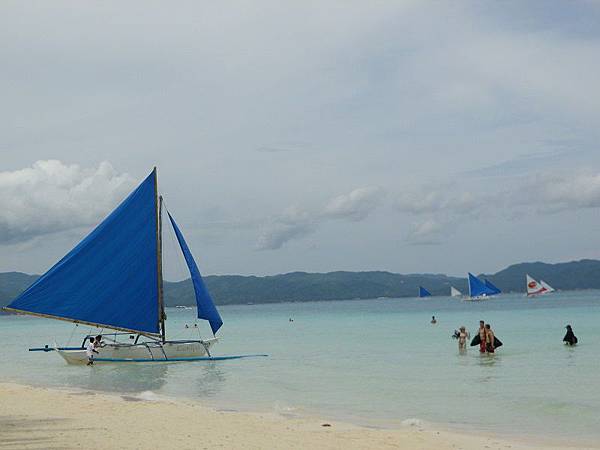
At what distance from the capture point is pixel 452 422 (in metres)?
15.2

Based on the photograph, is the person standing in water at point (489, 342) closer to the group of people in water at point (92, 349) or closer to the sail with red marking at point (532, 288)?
the group of people in water at point (92, 349)

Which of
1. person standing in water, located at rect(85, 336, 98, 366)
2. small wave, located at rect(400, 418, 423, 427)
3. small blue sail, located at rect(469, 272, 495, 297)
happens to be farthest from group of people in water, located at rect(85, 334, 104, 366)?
small blue sail, located at rect(469, 272, 495, 297)

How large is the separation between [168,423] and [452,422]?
19.6ft

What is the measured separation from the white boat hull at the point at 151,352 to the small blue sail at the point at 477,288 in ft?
308

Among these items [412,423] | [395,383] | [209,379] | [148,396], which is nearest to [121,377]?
[209,379]

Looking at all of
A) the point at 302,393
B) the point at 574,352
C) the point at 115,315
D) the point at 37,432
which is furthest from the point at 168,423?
the point at 574,352

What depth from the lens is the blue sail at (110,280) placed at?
2752 cm

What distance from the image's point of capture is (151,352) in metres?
28.9

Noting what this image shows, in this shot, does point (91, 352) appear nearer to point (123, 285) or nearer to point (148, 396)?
point (123, 285)

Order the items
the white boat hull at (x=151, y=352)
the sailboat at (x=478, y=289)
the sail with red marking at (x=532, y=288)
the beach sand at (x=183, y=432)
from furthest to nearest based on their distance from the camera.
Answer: the sail with red marking at (x=532, y=288) → the sailboat at (x=478, y=289) → the white boat hull at (x=151, y=352) → the beach sand at (x=183, y=432)

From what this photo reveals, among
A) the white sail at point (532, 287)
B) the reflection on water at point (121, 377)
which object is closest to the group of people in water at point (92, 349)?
the reflection on water at point (121, 377)

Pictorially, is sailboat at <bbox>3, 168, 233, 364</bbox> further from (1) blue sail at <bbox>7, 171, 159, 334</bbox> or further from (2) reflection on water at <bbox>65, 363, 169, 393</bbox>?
(2) reflection on water at <bbox>65, 363, 169, 393</bbox>

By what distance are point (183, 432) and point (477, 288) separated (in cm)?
11261

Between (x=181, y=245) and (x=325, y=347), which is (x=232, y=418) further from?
(x=325, y=347)
